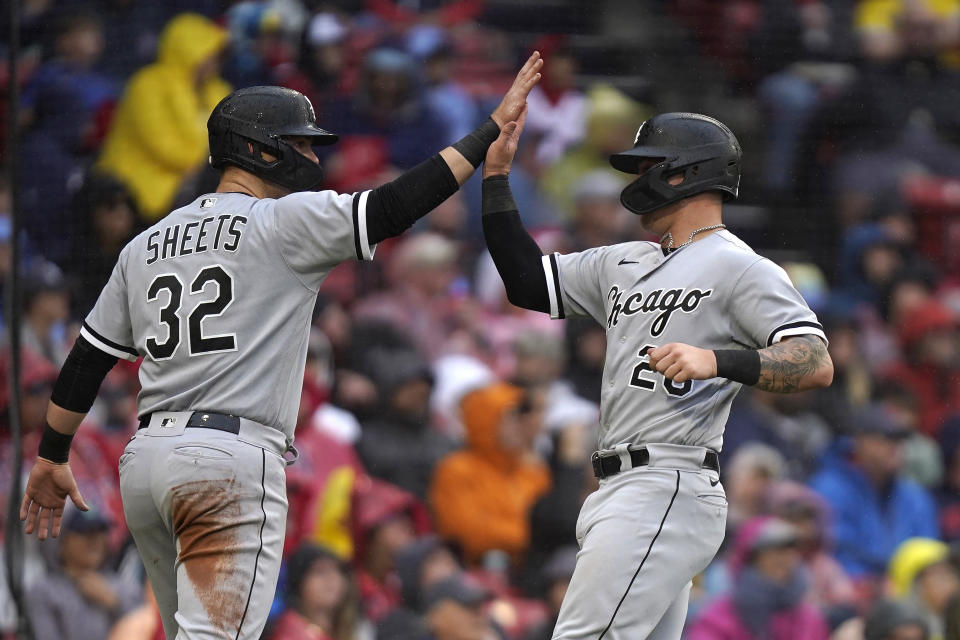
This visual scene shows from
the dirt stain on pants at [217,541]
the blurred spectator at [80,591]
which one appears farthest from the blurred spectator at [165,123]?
the dirt stain on pants at [217,541]

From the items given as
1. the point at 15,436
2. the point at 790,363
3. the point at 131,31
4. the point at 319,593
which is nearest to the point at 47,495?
the point at 15,436

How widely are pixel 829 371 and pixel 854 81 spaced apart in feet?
21.9

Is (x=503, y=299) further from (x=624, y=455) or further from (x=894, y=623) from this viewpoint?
(x=624, y=455)

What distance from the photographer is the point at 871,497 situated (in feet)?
25.7

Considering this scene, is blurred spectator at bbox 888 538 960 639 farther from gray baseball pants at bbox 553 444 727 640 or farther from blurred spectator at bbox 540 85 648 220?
gray baseball pants at bbox 553 444 727 640

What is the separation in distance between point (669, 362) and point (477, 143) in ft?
3.14

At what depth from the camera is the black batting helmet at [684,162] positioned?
166 inches

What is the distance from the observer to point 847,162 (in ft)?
31.8

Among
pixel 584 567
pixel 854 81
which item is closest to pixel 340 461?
pixel 584 567

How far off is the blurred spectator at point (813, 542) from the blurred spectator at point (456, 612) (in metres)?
1.75

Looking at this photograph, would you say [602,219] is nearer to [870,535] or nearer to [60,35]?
[870,535]

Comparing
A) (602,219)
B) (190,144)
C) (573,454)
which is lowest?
(573,454)

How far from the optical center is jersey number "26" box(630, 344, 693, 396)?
401 centimetres

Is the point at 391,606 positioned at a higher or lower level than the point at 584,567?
lower
